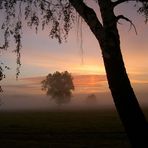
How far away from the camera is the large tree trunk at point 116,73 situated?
8984 mm

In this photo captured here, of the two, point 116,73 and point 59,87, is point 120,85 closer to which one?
point 116,73

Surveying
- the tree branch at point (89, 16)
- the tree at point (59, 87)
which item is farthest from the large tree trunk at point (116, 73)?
the tree at point (59, 87)

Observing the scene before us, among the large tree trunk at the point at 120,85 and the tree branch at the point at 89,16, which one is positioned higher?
the tree branch at the point at 89,16

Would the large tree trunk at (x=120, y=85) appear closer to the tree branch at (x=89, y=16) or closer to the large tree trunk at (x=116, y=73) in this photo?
the large tree trunk at (x=116, y=73)

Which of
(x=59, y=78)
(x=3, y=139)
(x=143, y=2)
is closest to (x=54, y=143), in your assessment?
(x=3, y=139)

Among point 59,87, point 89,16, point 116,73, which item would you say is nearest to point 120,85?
point 116,73

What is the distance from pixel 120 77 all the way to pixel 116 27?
1.13 m

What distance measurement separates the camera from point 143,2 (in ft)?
34.1

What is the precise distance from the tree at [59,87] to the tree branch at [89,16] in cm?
17120

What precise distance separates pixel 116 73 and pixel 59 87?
176 metres

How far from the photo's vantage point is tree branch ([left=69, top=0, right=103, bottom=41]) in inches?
372

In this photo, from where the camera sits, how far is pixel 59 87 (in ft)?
606

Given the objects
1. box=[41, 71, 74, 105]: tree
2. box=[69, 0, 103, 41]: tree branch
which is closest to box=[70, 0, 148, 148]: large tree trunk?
box=[69, 0, 103, 41]: tree branch

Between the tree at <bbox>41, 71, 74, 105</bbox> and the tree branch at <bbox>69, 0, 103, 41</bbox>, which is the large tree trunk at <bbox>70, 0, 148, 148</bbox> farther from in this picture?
the tree at <bbox>41, 71, 74, 105</bbox>
